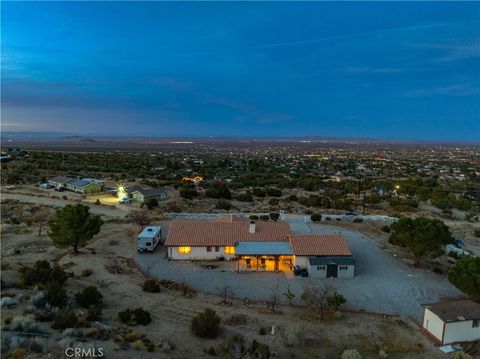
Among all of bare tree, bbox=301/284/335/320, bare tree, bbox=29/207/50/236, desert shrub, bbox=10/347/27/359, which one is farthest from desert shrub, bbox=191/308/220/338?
bare tree, bbox=29/207/50/236

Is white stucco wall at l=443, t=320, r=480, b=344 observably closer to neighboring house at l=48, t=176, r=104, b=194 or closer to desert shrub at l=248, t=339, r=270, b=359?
desert shrub at l=248, t=339, r=270, b=359

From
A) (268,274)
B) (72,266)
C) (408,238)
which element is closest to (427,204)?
(408,238)

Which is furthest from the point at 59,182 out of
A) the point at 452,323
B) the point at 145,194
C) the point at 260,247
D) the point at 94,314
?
the point at 452,323

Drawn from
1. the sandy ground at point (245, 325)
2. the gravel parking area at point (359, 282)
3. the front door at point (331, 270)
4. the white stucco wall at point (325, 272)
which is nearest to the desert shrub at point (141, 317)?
the sandy ground at point (245, 325)

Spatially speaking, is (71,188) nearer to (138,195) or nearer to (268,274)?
(138,195)

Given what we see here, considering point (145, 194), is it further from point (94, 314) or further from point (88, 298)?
point (94, 314)

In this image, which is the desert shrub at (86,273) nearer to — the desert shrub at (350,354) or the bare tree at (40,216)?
the desert shrub at (350,354)
